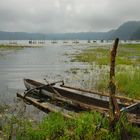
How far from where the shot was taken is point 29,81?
22.4 m

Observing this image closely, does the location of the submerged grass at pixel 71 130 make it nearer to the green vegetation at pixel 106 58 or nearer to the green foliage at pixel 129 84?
the green foliage at pixel 129 84

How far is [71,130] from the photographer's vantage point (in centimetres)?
1073

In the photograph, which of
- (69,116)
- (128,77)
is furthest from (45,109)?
(128,77)

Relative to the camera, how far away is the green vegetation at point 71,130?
10156mm

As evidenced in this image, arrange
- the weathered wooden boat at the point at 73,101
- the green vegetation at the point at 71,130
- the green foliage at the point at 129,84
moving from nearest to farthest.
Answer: the green vegetation at the point at 71,130, the weathered wooden boat at the point at 73,101, the green foliage at the point at 129,84

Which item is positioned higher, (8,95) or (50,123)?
(50,123)

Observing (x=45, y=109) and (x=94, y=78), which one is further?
(x=94, y=78)

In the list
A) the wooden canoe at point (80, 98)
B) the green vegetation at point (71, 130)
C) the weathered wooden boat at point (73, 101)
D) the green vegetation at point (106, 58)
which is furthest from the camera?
the green vegetation at point (106, 58)

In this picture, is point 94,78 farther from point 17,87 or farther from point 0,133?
point 0,133

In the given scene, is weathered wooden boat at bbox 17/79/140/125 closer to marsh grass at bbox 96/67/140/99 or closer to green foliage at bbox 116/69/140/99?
green foliage at bbox 116/69/140/99

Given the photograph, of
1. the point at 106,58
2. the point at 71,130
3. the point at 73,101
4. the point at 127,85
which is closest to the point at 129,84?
the point at 127,85

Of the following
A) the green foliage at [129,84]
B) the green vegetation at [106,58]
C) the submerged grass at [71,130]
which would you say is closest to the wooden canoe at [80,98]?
the green foliage at [129,84]

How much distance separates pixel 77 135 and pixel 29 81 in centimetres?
1266

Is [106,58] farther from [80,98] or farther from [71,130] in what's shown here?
[71,130]
